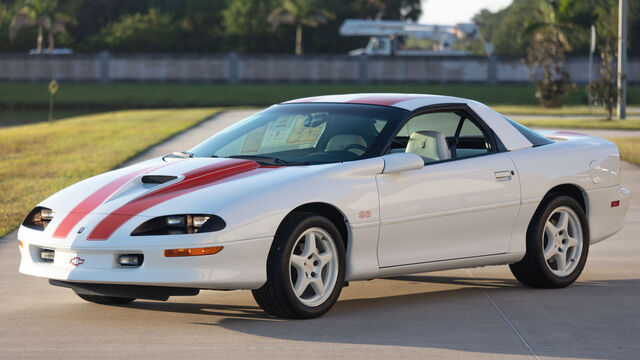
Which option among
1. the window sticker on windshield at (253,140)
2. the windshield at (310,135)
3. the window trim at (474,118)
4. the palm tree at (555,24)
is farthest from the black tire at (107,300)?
the palm tree at (555,24)

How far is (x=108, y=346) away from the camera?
6043 millimetres

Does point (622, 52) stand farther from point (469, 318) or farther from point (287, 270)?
point (287, 270)

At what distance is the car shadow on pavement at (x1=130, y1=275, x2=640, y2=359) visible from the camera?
20.1ft

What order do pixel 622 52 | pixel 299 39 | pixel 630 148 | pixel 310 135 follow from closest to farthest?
pixel 310 135
pixel 630 148
pixel 622 52
pixel 299 39

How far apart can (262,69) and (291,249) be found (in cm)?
6638

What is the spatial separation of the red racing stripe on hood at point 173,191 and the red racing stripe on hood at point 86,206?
0.71 feet

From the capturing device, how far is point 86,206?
21.6ft

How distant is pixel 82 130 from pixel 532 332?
27387 mm

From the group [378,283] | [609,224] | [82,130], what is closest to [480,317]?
[378,283]

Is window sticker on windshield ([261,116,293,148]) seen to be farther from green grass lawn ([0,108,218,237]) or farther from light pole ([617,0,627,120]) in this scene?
light pole ([617,0,627,120])

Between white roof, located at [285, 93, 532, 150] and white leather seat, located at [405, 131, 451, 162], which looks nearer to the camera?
white leather seat, located at [405, 131, 451, 162]

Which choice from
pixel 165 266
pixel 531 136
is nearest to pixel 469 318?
pixel 531 136

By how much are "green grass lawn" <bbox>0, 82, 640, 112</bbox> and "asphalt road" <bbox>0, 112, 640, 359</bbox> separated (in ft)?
157

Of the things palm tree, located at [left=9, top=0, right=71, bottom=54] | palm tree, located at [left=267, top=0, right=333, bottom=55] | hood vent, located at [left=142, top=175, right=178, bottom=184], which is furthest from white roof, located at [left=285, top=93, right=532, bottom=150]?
palm tree, located at [left=267, top=0, right=333, bottom=55]
